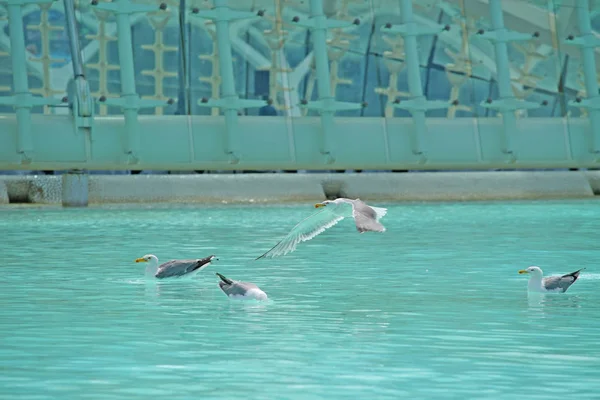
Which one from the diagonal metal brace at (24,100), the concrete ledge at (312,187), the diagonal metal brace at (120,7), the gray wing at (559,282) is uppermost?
the diagonal metal brace at (120,7)

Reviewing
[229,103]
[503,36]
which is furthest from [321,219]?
[503,36]

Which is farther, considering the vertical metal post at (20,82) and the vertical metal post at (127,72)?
the vertical metal post at (127,72)

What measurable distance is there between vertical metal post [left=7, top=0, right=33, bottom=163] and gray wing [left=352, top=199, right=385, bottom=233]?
20.7m

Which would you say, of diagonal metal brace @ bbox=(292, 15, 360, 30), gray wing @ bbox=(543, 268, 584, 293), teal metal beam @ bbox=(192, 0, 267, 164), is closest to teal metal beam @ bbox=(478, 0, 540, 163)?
diagonal metal brace @ bbox=(292, 15, 360, 30)

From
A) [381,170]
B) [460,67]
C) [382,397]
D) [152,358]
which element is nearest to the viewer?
[382,397]

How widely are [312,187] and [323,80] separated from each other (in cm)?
409

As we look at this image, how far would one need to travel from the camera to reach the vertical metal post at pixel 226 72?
112ft

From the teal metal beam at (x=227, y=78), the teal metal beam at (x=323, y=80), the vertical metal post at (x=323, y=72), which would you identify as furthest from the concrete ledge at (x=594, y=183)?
the teal metal beam at (x=227, y=78)

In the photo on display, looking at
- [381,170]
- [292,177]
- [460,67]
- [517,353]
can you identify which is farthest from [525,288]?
[460,67]

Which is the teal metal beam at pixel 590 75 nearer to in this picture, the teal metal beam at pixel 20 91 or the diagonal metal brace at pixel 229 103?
→ the diagonal metal brace at pixel 229 103

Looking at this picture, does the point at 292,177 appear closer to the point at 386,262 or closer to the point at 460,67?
the point at 460,67

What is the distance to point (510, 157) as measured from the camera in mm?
37281

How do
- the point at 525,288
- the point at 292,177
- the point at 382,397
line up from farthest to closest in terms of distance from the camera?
the point at 292,177 → the point at 525,288 → the point at 382,397

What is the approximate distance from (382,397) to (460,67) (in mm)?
31058
